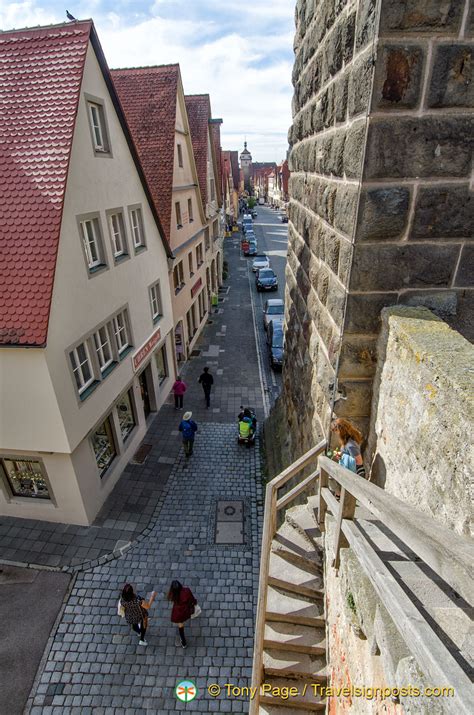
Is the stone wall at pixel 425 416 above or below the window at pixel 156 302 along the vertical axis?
above

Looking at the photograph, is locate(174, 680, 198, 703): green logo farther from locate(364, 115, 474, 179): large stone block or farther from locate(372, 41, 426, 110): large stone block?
locate(372, 41, 426, 110): large stone block

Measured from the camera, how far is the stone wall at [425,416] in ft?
6.63

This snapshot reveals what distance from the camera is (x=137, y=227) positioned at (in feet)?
36.1

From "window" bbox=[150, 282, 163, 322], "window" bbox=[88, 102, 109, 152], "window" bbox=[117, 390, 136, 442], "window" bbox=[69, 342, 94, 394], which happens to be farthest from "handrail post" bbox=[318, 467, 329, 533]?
"window" bbox=[150, 282, 163, 322]

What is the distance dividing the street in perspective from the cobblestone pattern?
0.12ft

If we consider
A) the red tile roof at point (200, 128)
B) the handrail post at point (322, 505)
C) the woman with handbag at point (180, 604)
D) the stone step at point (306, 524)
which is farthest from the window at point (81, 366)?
the red tile roof at point (200, 128)

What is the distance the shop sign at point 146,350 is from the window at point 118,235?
2.71 m

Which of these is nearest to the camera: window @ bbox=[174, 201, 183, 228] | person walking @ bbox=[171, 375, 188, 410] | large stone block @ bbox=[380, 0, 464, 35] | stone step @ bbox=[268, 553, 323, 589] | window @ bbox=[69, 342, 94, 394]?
large stone block @ bbox=[380, 0, 464, 35]

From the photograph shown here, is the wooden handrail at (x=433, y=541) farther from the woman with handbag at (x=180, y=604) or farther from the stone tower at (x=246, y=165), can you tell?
the stone tower at (x=246, y=165)

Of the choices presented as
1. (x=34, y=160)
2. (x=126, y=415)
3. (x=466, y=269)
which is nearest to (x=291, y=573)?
(x=466, y=269)

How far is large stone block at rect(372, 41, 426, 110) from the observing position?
243cm

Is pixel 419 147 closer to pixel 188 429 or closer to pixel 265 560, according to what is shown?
pixel 265 560

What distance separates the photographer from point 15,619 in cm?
688

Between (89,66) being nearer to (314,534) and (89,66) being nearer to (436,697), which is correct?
(314,534)
